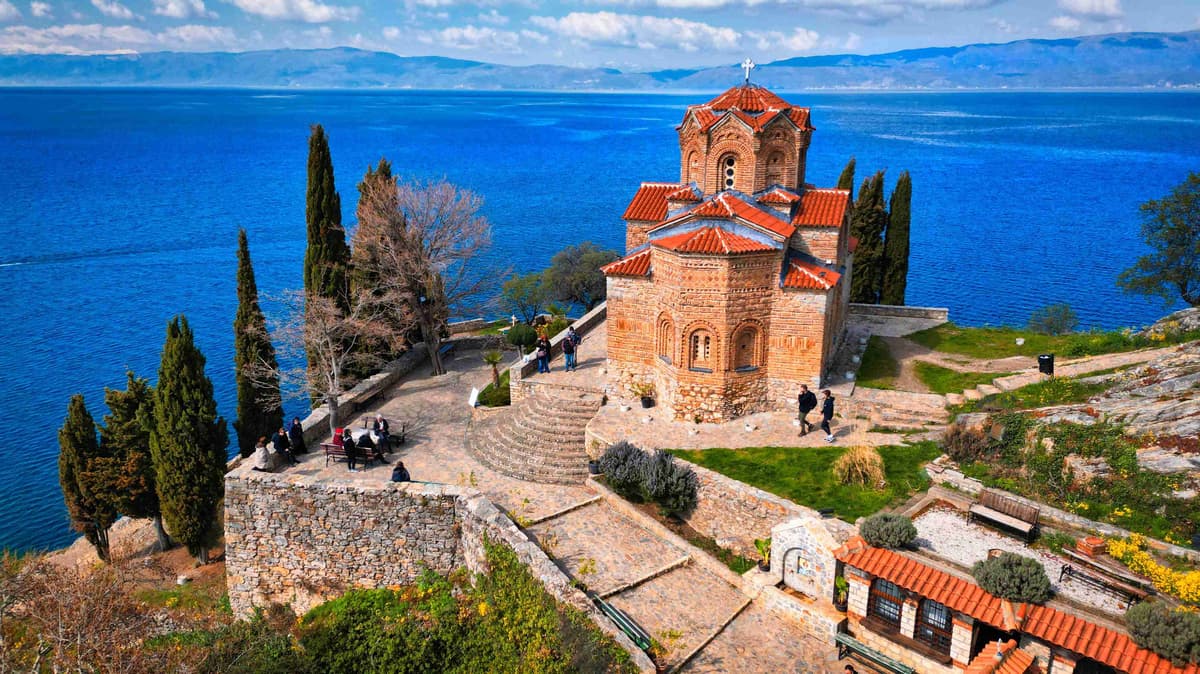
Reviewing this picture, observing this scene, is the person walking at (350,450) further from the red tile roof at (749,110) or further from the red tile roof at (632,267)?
the red tile roof at (749,110)

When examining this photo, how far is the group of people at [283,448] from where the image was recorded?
712 inches

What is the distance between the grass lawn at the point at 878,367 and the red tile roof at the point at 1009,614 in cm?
929

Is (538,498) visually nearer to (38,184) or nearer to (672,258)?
(672,258)

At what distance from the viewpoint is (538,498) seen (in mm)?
18188

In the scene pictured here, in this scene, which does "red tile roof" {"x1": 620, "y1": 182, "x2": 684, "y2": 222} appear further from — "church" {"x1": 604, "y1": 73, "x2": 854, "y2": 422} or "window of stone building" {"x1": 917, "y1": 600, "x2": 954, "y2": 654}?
"window of stone building" {"x1": 917, "y1": 600, "x2": 954, "y2": 654}

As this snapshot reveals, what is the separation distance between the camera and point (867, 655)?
1245 cm

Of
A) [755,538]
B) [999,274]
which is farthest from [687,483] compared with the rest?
[999,274]

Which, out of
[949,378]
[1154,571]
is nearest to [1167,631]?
[1154,571]

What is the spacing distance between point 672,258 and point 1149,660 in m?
12.4

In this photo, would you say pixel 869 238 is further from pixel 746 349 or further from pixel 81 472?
pixel 81 472

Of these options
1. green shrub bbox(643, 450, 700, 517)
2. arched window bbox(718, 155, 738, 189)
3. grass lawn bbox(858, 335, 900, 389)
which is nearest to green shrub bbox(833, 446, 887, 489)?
green shrub bbox(643, 450, 700, 517)

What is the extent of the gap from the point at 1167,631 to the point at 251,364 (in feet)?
70.7

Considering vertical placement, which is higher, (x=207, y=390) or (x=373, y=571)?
(x=207, y=390)

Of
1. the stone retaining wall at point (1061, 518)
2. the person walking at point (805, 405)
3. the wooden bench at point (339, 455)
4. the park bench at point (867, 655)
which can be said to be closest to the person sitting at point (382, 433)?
the wooden bench at point (339, 455)
